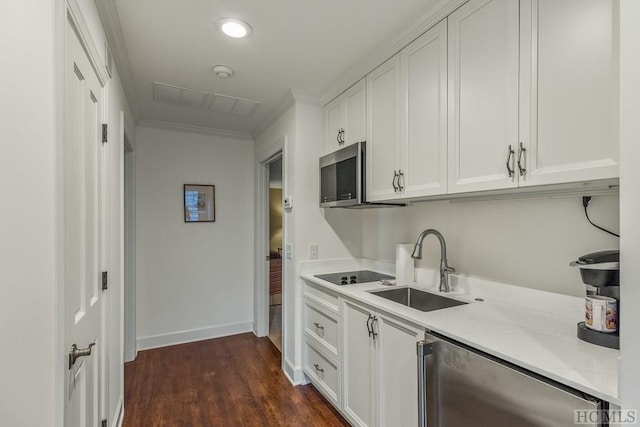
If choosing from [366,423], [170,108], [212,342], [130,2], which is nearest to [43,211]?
[130,2]

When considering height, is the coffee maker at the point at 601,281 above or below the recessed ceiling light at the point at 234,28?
below

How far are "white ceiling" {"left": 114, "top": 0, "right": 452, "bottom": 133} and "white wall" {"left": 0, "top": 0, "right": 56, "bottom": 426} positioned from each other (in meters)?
0.92

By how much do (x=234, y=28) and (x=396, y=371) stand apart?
2022mm

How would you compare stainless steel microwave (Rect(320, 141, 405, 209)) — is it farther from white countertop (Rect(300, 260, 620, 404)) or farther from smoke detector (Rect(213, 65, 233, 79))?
smoke detector (Rect(213, 65, 233, 79))

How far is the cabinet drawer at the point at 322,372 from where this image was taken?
214 cm

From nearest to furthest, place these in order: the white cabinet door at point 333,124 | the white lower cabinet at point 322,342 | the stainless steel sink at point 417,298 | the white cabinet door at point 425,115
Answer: the white cabinet door at point 425,115 < the stainless steel sink at point 417,298 < the white lower cabinet at point 322,342 < the white cabinet door at point 333,124

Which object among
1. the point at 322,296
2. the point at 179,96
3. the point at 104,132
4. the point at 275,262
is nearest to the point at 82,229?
the point at 104,132

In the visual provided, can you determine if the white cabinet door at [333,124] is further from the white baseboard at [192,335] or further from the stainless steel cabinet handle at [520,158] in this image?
the white baseboard at [192,335]

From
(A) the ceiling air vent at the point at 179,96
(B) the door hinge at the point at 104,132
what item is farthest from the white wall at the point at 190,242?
(B) the door hinge at the point at 104,132

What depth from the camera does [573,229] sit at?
1.42m

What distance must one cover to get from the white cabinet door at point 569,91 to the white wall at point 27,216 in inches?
64.1

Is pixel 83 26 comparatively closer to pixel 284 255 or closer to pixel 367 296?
pixel 367 296

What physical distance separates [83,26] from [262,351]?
297 cm

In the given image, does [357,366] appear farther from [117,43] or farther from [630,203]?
[117,43]
